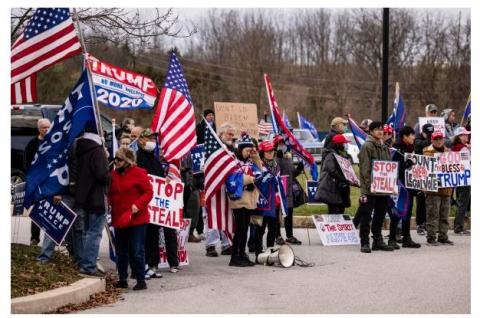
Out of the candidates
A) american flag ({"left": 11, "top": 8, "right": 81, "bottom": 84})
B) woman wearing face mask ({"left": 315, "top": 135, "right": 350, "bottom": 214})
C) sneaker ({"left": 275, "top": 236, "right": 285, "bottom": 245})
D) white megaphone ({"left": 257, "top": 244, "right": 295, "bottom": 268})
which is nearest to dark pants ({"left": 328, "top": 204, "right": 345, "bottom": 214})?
woman wearing face mask ({"left": 315, "top": 135, "right": 350, "bottom": 214})

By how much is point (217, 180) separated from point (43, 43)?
3.30 m

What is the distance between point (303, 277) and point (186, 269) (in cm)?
174

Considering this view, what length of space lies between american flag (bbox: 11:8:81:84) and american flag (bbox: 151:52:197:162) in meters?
1.94

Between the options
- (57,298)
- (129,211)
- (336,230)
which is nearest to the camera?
(57,298)

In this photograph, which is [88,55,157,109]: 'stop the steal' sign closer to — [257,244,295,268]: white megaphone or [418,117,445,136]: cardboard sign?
[257,244,295,268]: white megaphone

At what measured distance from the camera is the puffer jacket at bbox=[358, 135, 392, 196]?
1438cm

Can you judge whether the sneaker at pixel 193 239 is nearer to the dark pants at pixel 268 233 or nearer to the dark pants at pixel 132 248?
the dark pants at pixel 268 233

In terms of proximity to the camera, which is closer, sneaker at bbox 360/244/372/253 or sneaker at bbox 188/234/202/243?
sneaker at bbox 360/244/372/253

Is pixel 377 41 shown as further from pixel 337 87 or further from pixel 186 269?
pixel 186 269

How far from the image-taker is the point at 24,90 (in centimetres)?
1086

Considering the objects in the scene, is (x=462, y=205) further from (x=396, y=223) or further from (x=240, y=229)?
(x=240, y=229)

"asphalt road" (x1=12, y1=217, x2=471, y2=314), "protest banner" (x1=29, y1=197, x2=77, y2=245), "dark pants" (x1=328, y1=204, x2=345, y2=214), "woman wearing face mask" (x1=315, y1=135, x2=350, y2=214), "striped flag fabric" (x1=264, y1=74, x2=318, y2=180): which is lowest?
"asphalt road" (x1=12, y1=217, x2=471, y2=314)

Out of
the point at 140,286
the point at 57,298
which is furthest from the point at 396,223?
the point at 57,298

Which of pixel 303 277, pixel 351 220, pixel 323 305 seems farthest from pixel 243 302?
pixel 351 220
